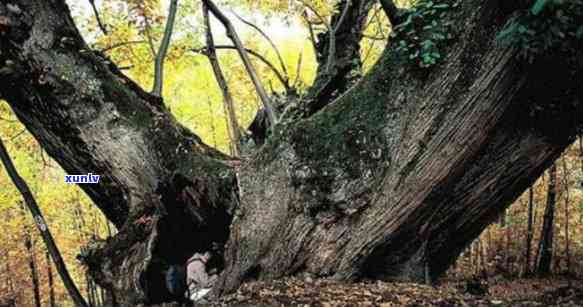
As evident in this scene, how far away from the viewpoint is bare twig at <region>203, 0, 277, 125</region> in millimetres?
5062

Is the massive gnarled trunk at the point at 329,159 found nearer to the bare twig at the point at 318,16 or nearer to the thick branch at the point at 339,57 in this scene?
the thick branch at the point at 339,57

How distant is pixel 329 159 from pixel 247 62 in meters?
2.12

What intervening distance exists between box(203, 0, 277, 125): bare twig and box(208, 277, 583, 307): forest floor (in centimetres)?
209

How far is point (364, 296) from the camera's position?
122 inches

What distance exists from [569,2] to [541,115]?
119 cm

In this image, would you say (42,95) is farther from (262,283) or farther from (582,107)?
(582,107)

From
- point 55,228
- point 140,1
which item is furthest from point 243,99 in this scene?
point 140,1

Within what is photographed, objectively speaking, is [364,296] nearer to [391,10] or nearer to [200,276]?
[200,276]

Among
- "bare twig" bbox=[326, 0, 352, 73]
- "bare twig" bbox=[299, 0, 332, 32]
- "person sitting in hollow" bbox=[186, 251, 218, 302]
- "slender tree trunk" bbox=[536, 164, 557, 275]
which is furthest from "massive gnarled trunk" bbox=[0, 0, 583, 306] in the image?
"slender tree trunk" bbox=[536, 164, 557, 275]

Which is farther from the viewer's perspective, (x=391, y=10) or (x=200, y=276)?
(x=200, y=276)

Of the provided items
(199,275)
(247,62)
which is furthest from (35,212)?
(247,62)

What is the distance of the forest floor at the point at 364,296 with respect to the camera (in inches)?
113

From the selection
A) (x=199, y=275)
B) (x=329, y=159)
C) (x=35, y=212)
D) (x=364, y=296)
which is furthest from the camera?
(x=199, y=275)

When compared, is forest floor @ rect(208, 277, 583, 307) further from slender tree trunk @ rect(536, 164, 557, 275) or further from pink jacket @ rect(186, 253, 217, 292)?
slender tree trunk @ rect(536, 164, 557, 275)
